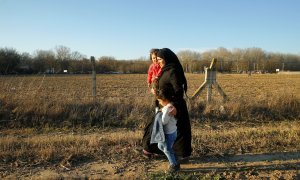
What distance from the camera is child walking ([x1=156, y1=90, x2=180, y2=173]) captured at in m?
4.73

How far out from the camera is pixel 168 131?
15.8 feet

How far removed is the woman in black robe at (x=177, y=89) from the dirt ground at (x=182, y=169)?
0.27m

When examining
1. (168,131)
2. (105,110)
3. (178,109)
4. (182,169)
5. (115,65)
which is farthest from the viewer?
(115,65)

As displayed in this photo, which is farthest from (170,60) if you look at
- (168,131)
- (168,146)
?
(168,146)

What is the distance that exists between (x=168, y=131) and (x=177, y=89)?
674mm

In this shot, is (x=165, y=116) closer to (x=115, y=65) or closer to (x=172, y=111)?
(x=172, y=111)

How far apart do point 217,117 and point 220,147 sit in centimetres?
325

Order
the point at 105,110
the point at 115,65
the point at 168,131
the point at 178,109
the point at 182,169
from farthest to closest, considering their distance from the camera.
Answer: the point at 115,65
the point at 105,110
the point at 178,109
the point at 182,169
the point at 168,131

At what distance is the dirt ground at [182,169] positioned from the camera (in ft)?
15.1

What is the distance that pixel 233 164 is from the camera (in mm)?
5168

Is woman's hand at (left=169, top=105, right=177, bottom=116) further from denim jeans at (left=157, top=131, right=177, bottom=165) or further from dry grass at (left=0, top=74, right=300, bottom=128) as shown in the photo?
dry grass at (left=0, top=74, right=300, bottom=128)

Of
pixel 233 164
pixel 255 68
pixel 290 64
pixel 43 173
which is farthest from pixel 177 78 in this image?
pixel 290 64

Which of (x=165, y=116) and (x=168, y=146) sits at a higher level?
(x=165, y=116)

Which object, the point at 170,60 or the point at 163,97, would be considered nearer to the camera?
the point at 163,97
